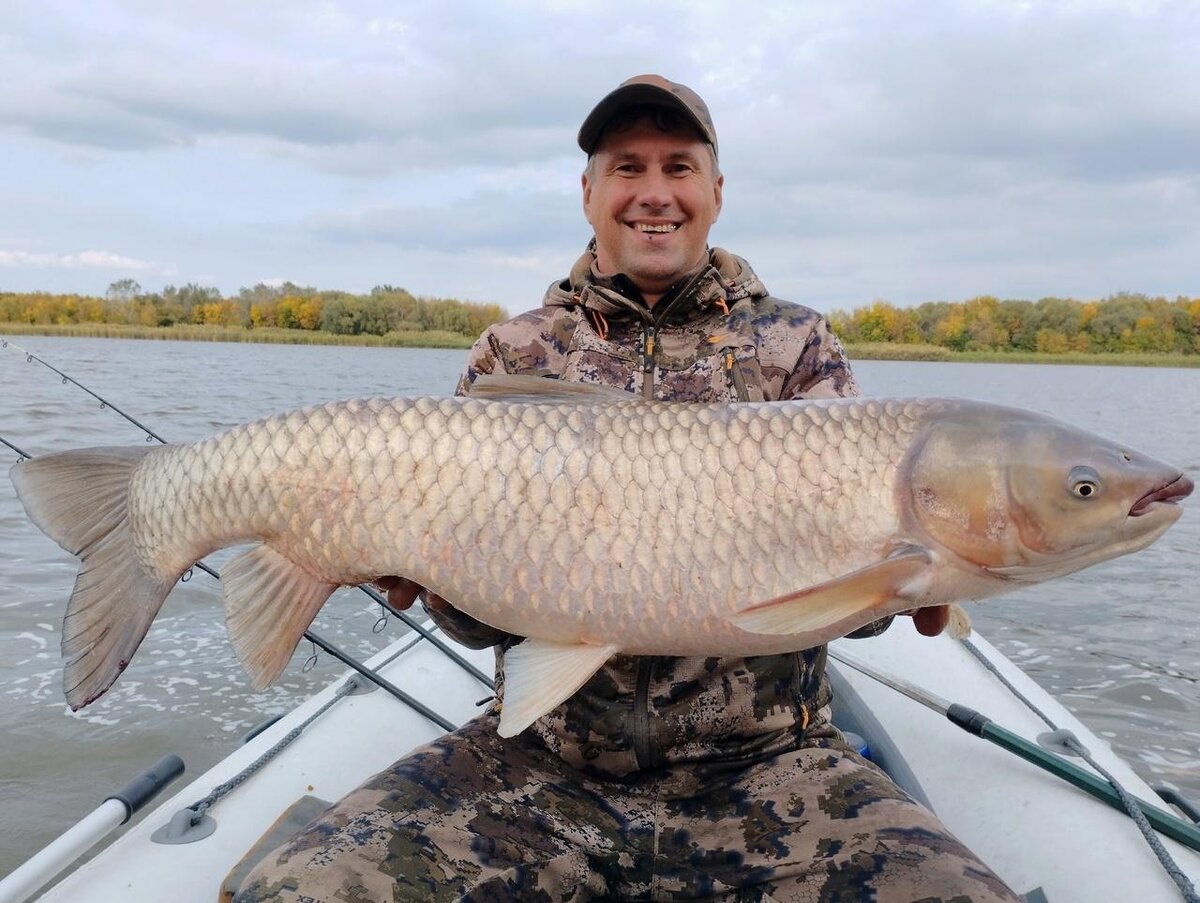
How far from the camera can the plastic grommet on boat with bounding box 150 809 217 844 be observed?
8.58 feet

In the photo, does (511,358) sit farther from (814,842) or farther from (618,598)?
(814,842)

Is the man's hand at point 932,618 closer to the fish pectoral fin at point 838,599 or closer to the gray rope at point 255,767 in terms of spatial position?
the fish pectoral fin at point 838,599

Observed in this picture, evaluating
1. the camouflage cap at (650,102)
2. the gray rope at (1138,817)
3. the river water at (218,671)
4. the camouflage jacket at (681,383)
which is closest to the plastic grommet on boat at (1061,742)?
the gray rope at (1138,817)

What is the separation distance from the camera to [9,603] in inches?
259

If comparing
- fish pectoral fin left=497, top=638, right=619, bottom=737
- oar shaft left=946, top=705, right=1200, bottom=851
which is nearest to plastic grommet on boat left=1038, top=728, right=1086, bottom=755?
oar shaft left=946, top=705, right=1200, bottom=851

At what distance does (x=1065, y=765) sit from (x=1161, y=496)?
49.6 inches

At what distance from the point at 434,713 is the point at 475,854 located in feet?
4.64

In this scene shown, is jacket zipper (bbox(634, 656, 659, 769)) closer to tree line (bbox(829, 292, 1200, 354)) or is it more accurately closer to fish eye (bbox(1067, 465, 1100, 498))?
fish eye (bbox(1067, 465, 1100, 498))

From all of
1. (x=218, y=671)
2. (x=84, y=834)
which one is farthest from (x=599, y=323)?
(x=218, y=671)

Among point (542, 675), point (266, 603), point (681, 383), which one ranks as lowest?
point (542, 675)

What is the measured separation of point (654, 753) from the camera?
2.44 m

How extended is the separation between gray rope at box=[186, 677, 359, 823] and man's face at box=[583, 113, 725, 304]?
1978mm

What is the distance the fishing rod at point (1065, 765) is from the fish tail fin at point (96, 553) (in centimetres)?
256

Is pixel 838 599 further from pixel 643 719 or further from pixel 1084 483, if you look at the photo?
pixel 643 719
